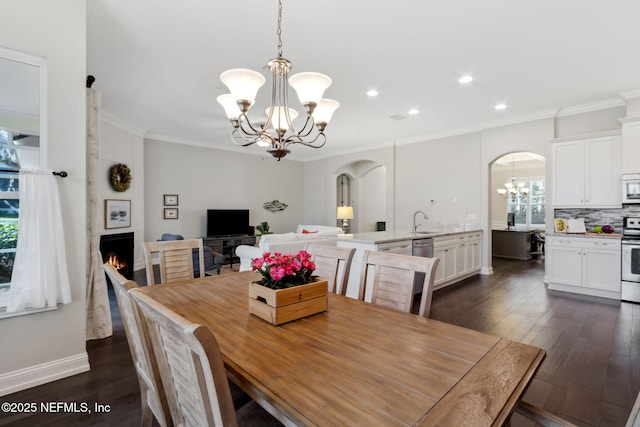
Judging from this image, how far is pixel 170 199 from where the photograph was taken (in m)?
6.99

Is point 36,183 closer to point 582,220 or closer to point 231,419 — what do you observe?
point 231,419

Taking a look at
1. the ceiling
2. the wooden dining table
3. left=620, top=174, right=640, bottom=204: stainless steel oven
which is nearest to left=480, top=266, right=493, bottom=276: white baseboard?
left=620, top=174, right=640, bottom=204: stainless steel oven

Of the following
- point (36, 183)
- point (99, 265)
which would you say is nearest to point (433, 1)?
point (36, 183)

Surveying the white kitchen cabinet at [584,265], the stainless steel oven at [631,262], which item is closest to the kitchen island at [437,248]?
the white kitchen cabinet at [584,265]

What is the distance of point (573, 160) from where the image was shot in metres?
4.85

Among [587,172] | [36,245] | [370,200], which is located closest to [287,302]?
[36,245]

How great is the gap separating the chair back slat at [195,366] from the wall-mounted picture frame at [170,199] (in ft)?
21.7

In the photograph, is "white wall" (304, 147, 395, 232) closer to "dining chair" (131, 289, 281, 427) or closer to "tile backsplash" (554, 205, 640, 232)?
"tile backsplash" (554, 205, 640, 232)

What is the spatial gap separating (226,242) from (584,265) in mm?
6847

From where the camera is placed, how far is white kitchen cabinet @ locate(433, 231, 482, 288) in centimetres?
481

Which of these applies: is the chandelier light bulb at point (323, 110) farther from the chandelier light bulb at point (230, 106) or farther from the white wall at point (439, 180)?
the white wall at point (439, 180)

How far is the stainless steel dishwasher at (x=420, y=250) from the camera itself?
4.31 metres

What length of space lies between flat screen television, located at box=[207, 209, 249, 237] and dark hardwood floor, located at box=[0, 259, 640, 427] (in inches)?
142

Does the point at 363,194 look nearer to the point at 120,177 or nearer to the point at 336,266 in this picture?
the point at 120,177
